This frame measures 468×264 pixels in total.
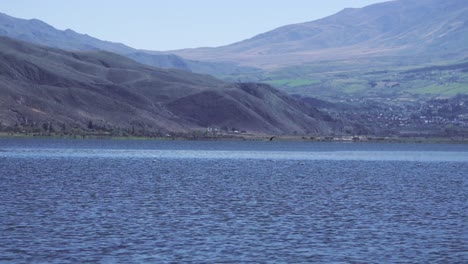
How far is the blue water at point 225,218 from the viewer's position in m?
44.1

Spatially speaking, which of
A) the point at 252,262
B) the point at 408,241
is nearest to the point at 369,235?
the point at 408,241

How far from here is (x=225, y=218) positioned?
56469mm

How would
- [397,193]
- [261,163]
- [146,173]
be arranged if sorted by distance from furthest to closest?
[261,163], [146,173], [397,193]

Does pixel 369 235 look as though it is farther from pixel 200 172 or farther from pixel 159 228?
pixel 200 172

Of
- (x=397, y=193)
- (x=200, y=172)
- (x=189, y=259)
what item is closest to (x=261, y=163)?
(x=200, y=172)

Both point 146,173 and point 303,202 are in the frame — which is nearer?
point 303,202

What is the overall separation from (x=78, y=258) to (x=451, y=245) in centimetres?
1907

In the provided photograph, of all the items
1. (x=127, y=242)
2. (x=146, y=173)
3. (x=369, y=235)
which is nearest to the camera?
(x=127, y=242)

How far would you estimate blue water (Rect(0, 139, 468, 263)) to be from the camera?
145ft

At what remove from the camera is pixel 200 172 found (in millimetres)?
105750

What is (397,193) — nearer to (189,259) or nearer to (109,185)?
(109,185)

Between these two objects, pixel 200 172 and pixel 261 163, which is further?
pixel 261 163

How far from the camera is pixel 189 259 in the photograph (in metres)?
42.0

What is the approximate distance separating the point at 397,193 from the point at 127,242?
39.2m
